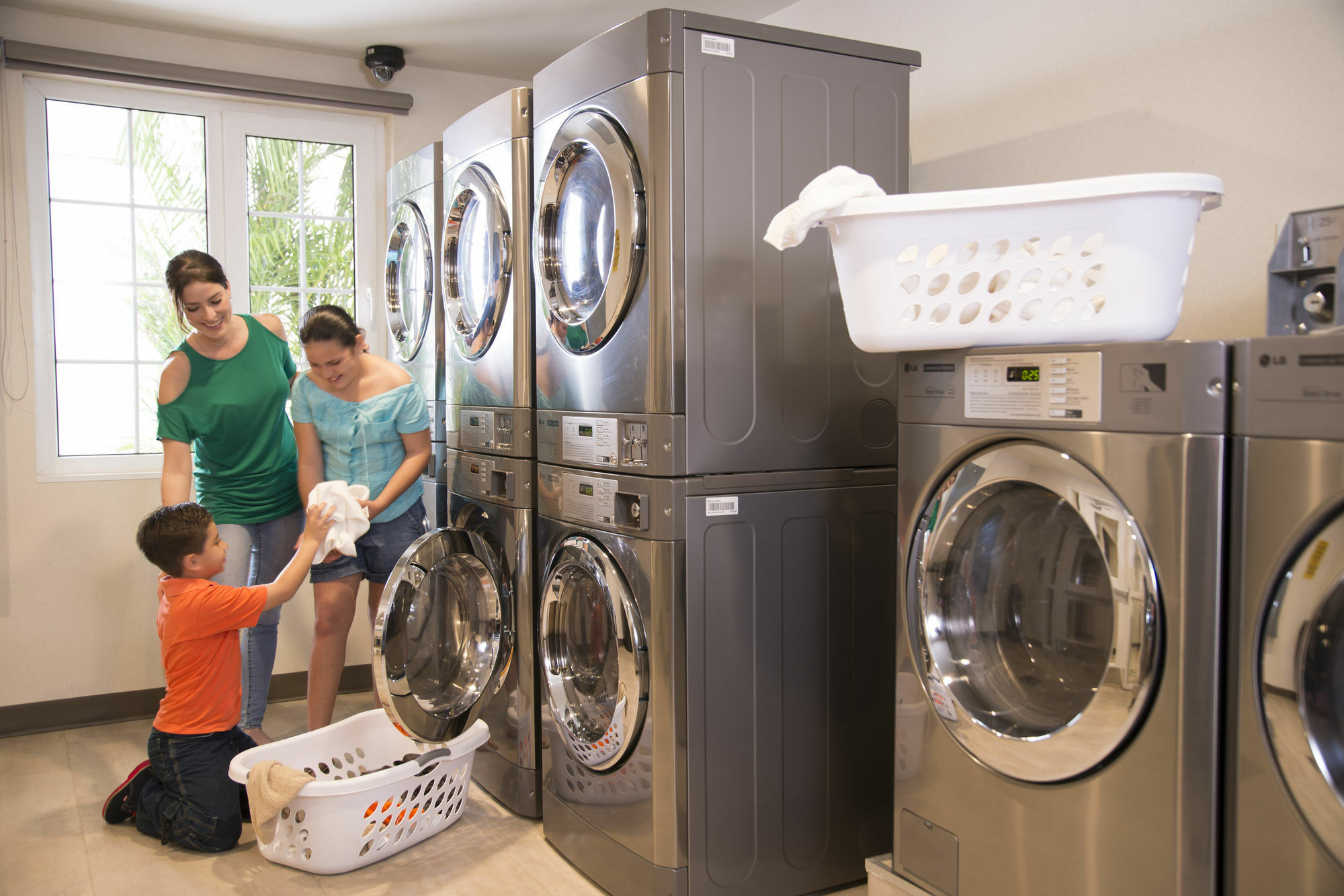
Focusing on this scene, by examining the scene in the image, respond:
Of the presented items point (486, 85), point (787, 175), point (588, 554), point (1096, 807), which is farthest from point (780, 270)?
point (486, 85)

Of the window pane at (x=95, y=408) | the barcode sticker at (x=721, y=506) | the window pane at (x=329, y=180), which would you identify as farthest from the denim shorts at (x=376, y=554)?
the window pane at (x=329, y=180)

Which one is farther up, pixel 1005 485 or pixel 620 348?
pixel 620 348

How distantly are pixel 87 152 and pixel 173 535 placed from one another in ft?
5.93

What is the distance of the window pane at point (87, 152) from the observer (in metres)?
3.28

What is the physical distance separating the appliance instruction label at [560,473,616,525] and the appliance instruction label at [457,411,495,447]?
1.43 ft

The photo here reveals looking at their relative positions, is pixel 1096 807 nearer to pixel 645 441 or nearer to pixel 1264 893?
pixel 1264 893

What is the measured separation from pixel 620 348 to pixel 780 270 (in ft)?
1.21

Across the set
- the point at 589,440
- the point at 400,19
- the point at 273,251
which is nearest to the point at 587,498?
the point at 589,440

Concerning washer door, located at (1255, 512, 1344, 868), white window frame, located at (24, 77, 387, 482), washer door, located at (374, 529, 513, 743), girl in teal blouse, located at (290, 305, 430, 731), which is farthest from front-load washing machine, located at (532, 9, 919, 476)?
white window frame, located at (24, 77, 387, 482)

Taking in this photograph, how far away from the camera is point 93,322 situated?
3361 millimetres

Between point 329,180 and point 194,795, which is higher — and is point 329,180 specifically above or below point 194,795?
above

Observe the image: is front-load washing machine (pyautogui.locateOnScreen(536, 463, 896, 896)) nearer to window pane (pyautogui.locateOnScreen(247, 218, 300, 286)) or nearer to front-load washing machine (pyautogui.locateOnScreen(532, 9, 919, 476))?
front-load washing machine (pyautogui.locateOnScreen(532, 9, 919, 476))

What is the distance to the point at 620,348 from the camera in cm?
199

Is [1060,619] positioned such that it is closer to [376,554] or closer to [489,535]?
[489,535]
